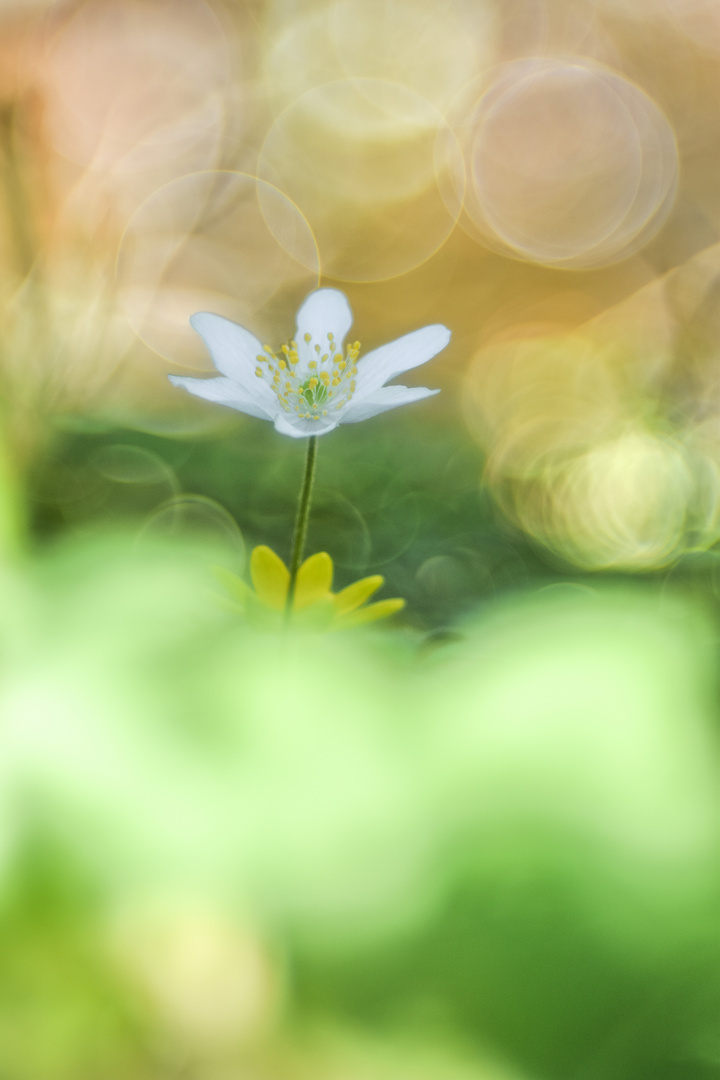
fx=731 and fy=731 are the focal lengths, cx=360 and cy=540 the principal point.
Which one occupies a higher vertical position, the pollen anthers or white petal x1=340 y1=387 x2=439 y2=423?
the pollen anthers

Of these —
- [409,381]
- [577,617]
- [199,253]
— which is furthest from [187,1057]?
[199,253]

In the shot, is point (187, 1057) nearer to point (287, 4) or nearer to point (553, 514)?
point (553, 514)

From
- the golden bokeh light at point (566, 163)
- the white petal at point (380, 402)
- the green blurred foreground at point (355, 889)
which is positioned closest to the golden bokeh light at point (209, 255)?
the golden bokeh light at point (566, 163)

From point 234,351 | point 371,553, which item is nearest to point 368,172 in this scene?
point 371,553

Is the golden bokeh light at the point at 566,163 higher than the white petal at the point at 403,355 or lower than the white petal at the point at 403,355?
higher

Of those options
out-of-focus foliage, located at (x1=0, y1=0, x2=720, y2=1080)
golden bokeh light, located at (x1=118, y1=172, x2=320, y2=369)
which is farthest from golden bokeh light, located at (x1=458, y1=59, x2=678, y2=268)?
golden bokeh light, located at (x1=118, y1=172, x2=320, y2=369)

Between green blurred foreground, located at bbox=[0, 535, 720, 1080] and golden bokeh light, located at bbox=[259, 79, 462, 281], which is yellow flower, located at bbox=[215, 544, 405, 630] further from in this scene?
golden bokeh light, located at bbox=[259, 79, 462, 281]

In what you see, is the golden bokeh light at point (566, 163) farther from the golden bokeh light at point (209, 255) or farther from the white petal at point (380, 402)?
the white petal at point (380, 402)
